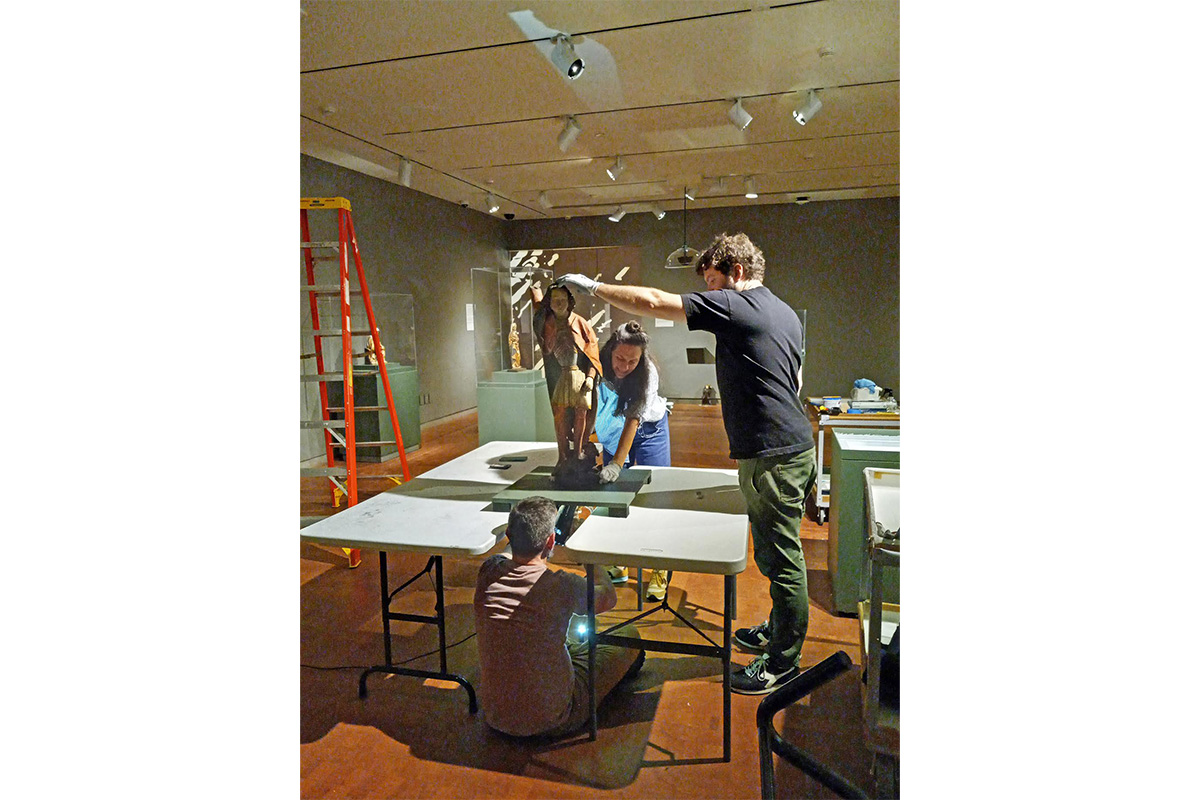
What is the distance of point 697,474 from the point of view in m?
1.46

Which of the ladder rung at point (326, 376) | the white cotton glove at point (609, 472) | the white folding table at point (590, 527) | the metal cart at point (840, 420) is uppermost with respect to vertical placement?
the ladder rung at point (326, 376)

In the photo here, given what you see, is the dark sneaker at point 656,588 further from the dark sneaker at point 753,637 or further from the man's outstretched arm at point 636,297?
the man's outstretched arm at point 636,297

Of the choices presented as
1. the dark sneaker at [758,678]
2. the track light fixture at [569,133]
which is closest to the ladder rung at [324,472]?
the track light fixture at [569,133]

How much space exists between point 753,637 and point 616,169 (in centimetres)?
126

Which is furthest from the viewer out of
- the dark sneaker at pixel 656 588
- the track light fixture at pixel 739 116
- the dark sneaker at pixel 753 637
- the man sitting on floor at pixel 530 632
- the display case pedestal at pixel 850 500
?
the display case pedestal at pixel 850 500

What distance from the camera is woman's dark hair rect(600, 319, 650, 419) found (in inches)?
53.2

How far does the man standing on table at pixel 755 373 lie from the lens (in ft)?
4.34

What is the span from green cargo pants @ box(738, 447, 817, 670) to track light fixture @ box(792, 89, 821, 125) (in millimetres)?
847

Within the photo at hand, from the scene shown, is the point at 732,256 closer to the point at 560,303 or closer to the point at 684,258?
the point at 684,258

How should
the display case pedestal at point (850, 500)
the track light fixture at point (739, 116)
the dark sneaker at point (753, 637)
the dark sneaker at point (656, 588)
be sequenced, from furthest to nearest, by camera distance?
the display case pedestal at point (850, 500)
the dark sneaker at point (656, 588)
the dark sneaker at point (753, 637)
the track light fixture at point (739, 116)

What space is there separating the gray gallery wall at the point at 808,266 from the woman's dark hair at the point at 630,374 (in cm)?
3

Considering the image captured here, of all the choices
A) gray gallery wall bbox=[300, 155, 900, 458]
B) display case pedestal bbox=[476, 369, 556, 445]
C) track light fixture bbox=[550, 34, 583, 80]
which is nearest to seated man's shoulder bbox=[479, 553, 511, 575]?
display case pedestal bbox=[476, 369, 556, 445]
